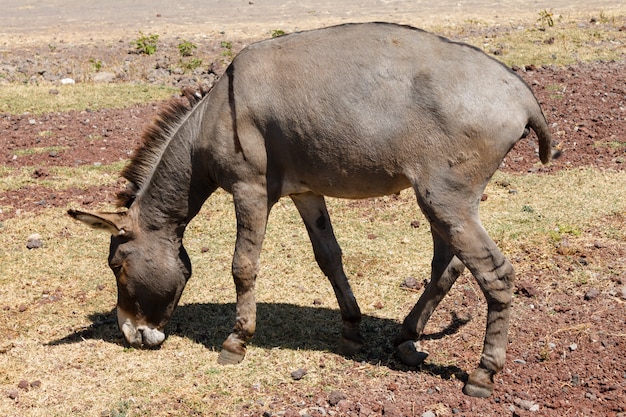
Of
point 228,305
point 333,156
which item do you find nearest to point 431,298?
point 333,156

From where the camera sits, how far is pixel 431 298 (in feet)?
21.6

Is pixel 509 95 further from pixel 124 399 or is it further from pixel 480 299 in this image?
pixel 124 399

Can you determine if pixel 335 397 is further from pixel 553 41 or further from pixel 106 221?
pixel 553 41

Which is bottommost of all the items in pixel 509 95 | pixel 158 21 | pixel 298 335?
pixel 158 21

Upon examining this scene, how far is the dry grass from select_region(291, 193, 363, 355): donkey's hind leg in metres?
0.23

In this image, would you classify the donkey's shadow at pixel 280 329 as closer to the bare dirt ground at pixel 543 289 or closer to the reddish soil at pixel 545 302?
the reddish soil at pixel 545 302

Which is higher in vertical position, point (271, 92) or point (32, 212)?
point (271, 92)

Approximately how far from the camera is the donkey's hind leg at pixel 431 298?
6434 millimetres

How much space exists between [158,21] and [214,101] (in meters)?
21.3

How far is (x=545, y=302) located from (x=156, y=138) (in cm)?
398

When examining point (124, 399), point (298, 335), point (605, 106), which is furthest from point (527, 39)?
point (124, 399)

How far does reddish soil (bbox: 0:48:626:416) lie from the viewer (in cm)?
582

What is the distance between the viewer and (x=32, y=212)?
10.3 meters

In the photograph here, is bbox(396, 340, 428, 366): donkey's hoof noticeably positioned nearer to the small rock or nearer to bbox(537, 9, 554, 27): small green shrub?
the small rock
